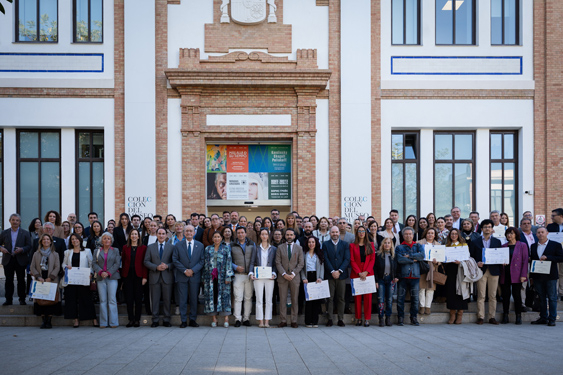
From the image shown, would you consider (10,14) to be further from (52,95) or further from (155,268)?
(155,268)

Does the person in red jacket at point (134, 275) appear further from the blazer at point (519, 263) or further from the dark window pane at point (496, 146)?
the dark window pane at point (496, 146)

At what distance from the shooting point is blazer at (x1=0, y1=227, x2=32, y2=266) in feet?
40.8

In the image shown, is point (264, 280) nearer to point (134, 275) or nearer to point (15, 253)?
point (134, 275)

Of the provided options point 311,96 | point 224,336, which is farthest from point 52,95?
point 224,336

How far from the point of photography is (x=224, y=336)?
1051 centimetres

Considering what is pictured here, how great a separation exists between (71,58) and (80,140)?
2.56 m

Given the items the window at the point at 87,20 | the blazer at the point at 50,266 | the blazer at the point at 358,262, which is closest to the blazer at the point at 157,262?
the blazer at the point at 50,266

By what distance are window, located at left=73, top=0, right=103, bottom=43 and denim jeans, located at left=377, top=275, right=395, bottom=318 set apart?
11.9 m

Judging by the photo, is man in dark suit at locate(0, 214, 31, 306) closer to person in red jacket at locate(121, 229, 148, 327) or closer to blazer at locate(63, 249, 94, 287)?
blazer at locate(63, 249, 94, 287)

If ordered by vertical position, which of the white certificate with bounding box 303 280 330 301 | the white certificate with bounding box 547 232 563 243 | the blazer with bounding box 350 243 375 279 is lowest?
the white certificate with bounding box 303 280 330 301

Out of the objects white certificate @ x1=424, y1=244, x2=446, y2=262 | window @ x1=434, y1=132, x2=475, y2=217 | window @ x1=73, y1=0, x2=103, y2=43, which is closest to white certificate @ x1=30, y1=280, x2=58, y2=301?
white certificate @ x1=424, y1=244, x2=446, y2=262

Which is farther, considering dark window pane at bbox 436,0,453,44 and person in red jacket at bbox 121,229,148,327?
dark window pane at bbox 436,0,453,44

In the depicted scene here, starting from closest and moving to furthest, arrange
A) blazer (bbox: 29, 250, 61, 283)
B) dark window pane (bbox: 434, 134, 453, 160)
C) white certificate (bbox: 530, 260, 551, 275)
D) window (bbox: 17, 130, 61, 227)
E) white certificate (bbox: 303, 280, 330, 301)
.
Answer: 1. white certificate (bbox: 303, 280, 330, 301)
2. blazer (bbox: 29, 250, 61, 283)
3. white certificate (bbox: 530, 260, 551, 275)
4. window (bbox: 17, 130, 61, 227)
5. dark window pane (bbox: 434, 134, 453, 160)

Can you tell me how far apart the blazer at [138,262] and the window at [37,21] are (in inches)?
361
